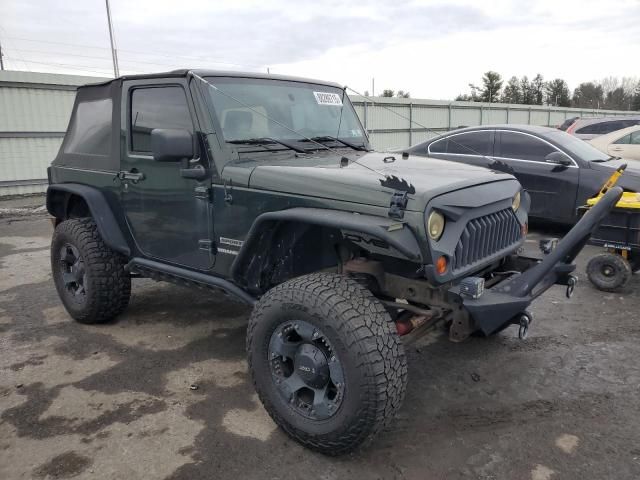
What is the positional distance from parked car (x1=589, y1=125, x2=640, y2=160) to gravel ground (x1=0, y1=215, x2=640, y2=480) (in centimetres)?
682

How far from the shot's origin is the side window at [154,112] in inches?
142

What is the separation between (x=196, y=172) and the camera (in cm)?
338

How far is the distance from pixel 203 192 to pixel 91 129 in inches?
66.8

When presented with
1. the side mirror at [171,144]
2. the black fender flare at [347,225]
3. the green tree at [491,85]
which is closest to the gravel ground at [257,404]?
the black fender flare at [347,225]

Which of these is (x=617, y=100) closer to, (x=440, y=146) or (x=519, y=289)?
(x=440, y=146)

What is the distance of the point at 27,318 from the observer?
15.7 feet

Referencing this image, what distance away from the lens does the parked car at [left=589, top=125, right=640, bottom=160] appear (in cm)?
1043

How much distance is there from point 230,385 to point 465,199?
1974 millimetres

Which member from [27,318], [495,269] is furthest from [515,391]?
[27,318]

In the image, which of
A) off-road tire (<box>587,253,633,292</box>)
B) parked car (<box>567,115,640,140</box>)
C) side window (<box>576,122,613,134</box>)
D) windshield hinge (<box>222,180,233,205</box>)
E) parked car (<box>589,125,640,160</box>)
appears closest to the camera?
windshield hinge (<box>222,180,233,205</box>)

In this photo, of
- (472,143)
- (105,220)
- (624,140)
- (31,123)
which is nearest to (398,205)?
(105,220)

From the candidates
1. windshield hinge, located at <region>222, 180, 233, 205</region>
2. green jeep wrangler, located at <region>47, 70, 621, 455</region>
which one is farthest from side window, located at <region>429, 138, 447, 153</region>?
windshield hinge, located at <region>222, 180, 233, 205</region>

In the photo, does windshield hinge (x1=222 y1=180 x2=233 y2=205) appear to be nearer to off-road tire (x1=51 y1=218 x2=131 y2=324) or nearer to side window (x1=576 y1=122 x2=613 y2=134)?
off-road tire (x1=51 y1=218 x2=131 y2=324)

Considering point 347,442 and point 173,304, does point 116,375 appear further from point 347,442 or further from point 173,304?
point 347,442
